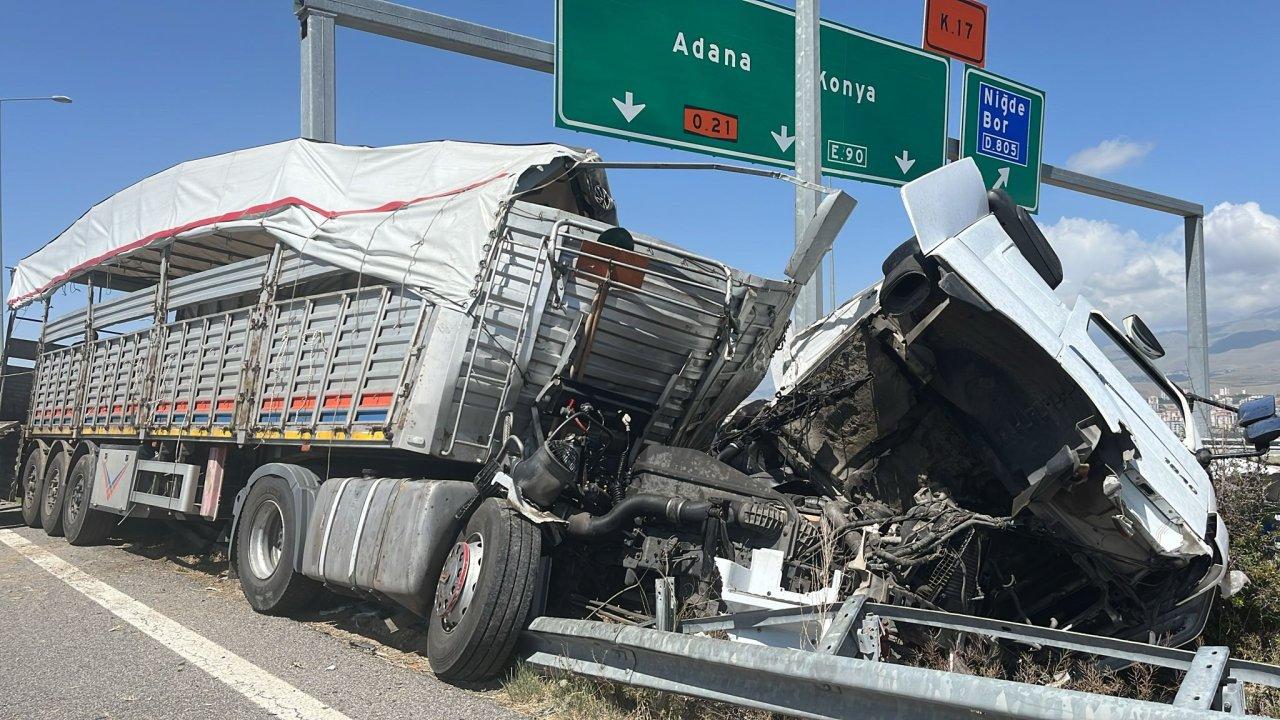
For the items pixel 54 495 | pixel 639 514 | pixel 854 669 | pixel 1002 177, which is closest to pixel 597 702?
pixel 639 514

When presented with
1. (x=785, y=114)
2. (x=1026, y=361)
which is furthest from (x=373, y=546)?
(x=785, y=114)

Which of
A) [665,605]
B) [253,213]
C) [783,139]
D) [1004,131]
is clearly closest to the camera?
[665,605]

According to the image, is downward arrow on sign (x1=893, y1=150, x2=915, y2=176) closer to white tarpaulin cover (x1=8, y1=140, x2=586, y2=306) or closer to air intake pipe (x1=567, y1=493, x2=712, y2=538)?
white tarpaulin cover (x1=8, y1=140, x2=586, y2=306)

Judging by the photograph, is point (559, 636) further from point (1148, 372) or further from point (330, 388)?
point (1148, 372)

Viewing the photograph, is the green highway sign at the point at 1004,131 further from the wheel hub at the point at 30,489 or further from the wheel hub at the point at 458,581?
the wheel hub at the point at 30,489

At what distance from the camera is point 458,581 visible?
5500 mm

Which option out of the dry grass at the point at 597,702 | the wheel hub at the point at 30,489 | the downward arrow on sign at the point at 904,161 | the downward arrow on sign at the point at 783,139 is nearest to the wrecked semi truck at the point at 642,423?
the dry grass at the point at 597,702

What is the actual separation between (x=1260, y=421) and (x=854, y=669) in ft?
11.0

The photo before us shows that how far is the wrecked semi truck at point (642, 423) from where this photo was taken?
15.5ft

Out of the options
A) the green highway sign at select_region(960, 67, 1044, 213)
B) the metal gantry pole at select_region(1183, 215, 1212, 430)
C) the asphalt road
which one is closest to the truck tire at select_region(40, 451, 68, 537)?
the asphalt road

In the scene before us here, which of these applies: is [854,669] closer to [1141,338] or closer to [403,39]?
[1141,338]

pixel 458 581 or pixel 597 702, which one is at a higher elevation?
pixel 458 581

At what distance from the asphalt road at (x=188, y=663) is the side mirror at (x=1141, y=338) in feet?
13.4

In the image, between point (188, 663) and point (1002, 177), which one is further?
point (1002, 177)
